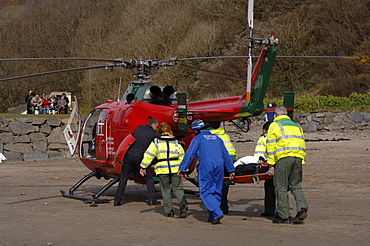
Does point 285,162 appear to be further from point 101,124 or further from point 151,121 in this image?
point 101,124

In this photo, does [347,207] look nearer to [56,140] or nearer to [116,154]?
[116,154]

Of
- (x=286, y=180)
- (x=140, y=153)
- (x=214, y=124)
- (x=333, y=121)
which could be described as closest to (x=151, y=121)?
(x=140, y=153)

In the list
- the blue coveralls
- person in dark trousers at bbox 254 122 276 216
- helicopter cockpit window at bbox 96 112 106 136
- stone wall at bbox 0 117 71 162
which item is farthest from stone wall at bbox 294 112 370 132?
the blue coveralls

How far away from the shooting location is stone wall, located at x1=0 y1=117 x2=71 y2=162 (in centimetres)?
3469

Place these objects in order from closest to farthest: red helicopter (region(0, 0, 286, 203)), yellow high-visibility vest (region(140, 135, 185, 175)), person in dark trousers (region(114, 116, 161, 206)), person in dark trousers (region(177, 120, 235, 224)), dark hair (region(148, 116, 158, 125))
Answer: person in dark trousers (region(177, 120, 235, 224))
yellow high-visibility vest (region(140, 135, 185, 175))
red helicopter (region(0, 0, 286, 203))
dark hair (region(148, 116, 158, 125))
person in dark trousers (region(114, 116, 161, 206))

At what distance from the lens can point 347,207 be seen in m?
10.7

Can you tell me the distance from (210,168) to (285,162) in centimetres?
123

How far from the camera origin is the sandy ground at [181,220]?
798 centimetres

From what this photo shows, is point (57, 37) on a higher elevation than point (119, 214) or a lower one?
higher

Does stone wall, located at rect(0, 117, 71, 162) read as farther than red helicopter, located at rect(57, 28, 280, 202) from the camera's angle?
Yes

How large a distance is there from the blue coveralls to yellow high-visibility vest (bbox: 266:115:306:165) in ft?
2.47

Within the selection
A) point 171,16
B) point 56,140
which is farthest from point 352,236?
point 171,16

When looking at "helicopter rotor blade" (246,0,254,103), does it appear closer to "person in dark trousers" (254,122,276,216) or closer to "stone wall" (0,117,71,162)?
"person in dark trousers" (254,122,276,216)

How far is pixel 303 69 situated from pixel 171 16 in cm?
1983
